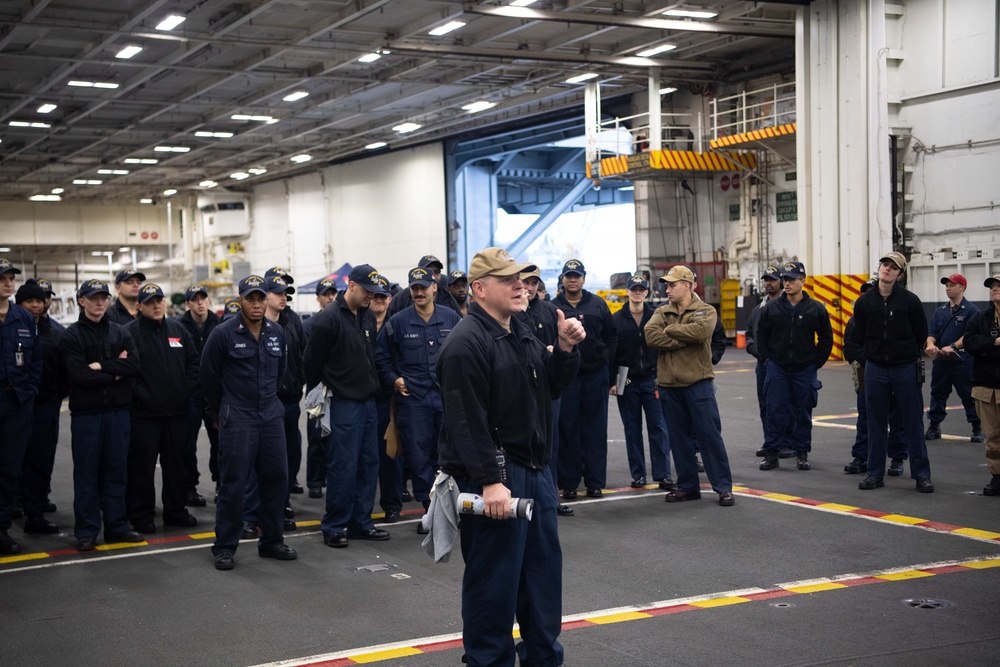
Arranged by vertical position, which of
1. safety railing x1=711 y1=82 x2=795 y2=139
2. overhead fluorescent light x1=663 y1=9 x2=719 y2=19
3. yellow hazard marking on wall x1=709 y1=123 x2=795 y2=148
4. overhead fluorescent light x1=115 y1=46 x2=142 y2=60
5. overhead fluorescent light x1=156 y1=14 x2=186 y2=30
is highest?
overhead fluorescent light x1=663 y1=9 x2=719 y2=19

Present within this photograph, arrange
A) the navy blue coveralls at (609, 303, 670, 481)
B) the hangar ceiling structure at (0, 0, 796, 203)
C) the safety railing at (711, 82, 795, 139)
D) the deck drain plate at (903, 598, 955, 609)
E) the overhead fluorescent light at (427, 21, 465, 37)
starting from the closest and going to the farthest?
the deck drain plate at (903, 598, 955, 609) → the navy blue coveralls at (609, 303, 670, 481) → the hangar ceiling structure at (0, 0, 796, 203) → the overhead fluorescent light at (427, 21, 465, 37) → the safety railing at (711, 82, 795, 139)

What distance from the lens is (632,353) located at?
10.2 m

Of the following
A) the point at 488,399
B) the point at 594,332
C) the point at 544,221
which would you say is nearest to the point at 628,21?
the point at 594,332

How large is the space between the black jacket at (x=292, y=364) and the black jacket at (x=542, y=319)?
2.16m

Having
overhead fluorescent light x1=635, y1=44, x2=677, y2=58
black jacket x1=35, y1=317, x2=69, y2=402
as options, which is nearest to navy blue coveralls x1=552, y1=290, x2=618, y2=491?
black jacket x1=35, y1=317, x2=69, y2=402

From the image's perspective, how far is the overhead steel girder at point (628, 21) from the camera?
71.7 ft

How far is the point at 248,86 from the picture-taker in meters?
31.4

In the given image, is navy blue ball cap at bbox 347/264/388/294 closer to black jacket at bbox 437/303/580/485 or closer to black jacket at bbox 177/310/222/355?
black jacket at bbox 177/310/222/355

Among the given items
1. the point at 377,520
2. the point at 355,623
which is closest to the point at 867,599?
the point at 355,623

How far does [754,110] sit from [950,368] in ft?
55.9

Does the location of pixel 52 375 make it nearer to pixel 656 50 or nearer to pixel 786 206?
pixel 656 50

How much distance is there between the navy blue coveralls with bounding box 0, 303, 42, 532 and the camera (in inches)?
322

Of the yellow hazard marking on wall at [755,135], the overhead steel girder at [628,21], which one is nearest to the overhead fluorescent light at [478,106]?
the yellow hazard marking on wall at [755,135]

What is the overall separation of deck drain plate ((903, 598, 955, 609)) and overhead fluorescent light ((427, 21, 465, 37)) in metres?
20.0
